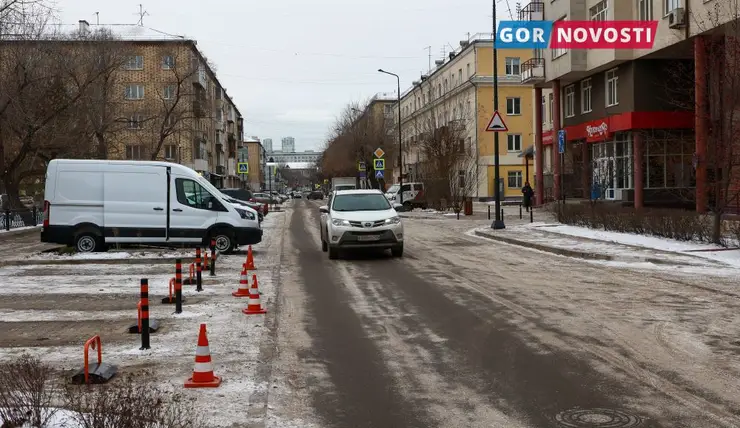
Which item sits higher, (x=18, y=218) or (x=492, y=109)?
(x=492, y=109)

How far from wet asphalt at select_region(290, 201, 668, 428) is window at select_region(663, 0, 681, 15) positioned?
22.6 m

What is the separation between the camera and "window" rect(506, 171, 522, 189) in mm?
63062

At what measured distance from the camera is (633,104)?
107 ft

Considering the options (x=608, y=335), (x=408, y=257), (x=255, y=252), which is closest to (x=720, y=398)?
(x=608, y=335)

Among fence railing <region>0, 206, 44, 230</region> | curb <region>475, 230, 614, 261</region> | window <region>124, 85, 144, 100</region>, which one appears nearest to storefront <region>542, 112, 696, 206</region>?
curb <region>475, 230, 614, 261</region>

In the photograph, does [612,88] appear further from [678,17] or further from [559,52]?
[678,17]

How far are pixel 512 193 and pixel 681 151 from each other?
29.6m

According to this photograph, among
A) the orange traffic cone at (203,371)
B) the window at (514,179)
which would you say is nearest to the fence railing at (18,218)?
the orange traffic cone at (203,371)

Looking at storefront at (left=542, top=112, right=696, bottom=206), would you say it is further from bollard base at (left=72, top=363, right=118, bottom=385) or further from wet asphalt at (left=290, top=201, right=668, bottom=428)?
bollard base at (left=72, top=363, right=118, bottom=385)

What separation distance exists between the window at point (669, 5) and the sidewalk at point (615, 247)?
10.7m

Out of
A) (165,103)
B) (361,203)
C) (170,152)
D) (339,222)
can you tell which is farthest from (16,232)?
(170,152)

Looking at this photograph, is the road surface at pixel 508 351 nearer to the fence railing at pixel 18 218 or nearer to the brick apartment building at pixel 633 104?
the brick apartment building at pixel 633 104

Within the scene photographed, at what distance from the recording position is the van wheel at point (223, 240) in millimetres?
18094

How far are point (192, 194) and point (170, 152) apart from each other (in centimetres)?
4784
